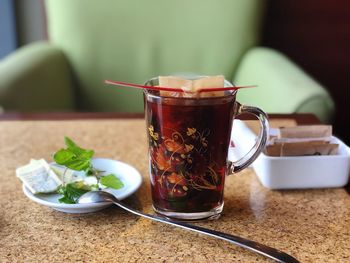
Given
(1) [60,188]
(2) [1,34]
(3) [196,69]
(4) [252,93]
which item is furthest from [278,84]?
(2) [1,34]

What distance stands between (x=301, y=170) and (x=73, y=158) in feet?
1.02

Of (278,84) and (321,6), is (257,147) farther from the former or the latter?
(321,6)

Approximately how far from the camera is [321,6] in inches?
75.5

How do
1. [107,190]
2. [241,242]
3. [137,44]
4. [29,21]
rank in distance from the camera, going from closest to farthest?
[241,242] → [107,190] → [137,44] → [29,21]

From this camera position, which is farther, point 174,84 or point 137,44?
point 137,44

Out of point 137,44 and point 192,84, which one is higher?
point 192,84

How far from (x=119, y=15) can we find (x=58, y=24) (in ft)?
0.79

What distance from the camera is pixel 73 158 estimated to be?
0.64m

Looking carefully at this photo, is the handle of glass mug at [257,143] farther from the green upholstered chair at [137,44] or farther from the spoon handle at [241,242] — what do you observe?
the green upholstered chair at [137,44]

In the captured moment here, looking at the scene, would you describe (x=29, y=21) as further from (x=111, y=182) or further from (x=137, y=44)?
(x=111, y=182)

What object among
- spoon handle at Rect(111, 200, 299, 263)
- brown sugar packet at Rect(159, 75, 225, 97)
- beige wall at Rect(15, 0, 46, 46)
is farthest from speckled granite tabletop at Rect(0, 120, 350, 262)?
beige wall at Rect(15, 0, 46, 46)

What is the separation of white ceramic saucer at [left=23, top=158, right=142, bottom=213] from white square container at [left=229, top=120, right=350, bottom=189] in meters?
0.15

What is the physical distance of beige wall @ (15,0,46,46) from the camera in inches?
83.0

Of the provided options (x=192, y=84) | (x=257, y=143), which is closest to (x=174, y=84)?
(x=192, y=84)
